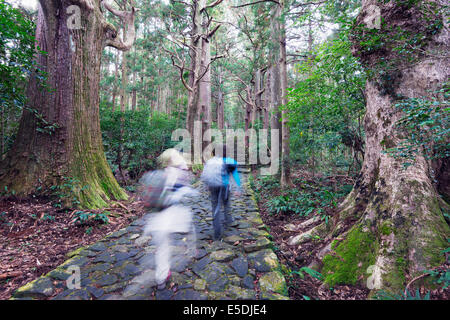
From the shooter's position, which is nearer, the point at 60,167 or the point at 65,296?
the point at 65,296

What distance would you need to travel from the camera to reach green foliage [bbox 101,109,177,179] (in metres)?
6.75

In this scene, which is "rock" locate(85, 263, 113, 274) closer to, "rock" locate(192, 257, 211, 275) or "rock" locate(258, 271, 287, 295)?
"rock" locate(192, 257, 211, 275)

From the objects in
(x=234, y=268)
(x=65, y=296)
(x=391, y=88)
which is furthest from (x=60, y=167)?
(x=391, y=88)

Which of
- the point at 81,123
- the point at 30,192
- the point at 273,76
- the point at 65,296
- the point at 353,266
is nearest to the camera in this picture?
the point at 65,296

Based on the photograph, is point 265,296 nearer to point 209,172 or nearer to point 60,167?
point 209,172

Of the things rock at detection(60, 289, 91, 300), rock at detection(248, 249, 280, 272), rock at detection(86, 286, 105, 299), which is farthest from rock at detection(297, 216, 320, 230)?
rock at detection(60, 289, 91, 300)

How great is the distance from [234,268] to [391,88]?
3.31 metres

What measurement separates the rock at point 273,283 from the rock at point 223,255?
581mm

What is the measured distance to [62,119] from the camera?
4320 millimetres

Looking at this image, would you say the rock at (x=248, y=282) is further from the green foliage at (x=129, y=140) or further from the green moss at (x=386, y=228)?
the green foliage at (x=129, y=140)

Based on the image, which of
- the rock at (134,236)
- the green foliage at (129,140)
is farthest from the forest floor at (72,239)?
the green foliage at (129,140)

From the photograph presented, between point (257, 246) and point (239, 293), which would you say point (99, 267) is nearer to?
point (239, 293)

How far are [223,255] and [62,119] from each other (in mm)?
4437

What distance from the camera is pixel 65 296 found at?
6.44 ft
